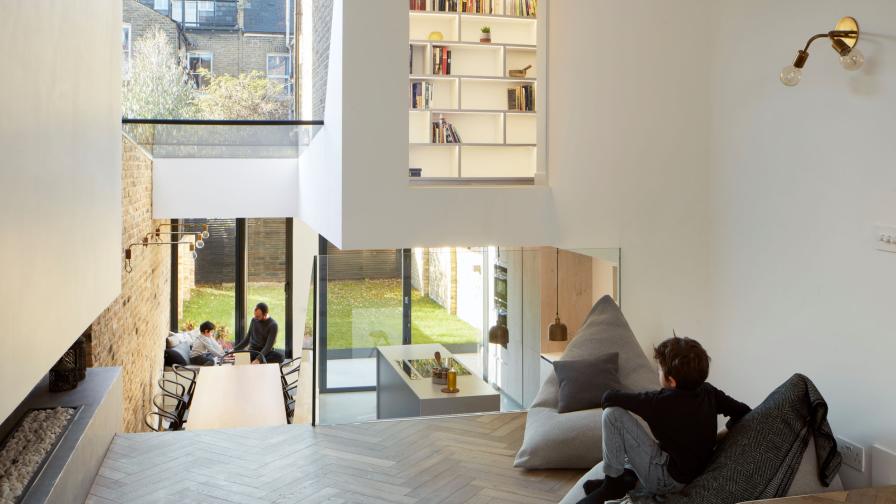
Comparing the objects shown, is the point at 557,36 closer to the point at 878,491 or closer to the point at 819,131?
the point at 819,131

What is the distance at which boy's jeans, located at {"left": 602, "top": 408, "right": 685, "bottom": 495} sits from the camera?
3383 millimetres

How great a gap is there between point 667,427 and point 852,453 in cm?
108

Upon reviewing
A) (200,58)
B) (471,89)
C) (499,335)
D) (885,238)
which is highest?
(200,58)

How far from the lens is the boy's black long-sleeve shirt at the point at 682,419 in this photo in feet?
10.7

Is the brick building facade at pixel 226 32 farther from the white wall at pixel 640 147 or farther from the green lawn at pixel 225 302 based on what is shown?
the green lawn at pixel 225 302

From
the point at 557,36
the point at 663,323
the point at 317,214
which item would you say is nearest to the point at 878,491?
the point at 663,323

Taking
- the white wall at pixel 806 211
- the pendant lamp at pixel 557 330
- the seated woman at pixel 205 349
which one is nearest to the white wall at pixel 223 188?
the seated woman at pixel 205 349

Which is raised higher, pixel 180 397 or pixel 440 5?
pixel 440 5

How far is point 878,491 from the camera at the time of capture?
3285mm

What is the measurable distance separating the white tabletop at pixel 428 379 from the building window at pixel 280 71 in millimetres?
2767

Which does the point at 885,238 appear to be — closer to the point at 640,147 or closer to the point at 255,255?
the point at 640,147

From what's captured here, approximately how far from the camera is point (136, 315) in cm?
834

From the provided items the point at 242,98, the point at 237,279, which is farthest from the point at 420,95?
the point at 237,279

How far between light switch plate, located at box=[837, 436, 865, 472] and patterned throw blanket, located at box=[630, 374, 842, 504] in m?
0.30
